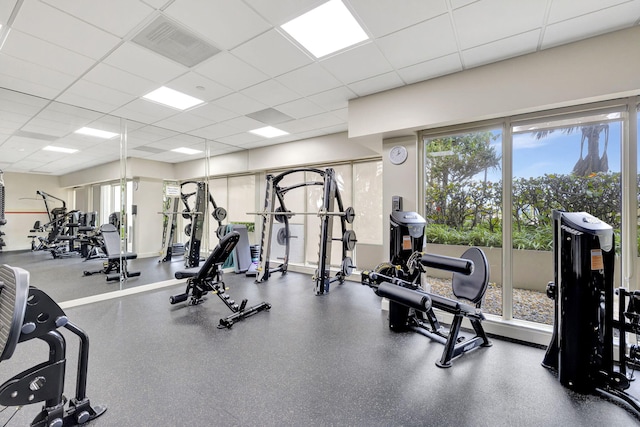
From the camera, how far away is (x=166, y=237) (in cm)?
675

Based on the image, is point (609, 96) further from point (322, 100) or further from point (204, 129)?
point (204, 129)

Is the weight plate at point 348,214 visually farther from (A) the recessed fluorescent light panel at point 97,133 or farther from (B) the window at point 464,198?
(A) the recessed fluorescent light panel at point 97,133

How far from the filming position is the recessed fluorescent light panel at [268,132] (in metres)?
5.43

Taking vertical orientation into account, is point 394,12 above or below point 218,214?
above

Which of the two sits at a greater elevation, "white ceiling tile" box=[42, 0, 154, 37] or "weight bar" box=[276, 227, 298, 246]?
"white ceiling tile" box=[42, 0, 154, 37]

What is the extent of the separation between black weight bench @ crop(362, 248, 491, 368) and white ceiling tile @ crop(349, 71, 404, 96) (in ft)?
7.07

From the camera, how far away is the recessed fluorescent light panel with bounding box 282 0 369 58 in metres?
2.30

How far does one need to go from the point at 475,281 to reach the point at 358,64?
2.53 m

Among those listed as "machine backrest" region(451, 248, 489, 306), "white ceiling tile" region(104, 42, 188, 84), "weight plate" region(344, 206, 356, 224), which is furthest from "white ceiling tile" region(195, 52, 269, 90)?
"machine backrest" region(451, 248, 489, 306)

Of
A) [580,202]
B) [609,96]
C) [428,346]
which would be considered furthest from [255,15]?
[580,202]

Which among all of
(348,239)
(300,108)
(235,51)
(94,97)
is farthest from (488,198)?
(94,97)

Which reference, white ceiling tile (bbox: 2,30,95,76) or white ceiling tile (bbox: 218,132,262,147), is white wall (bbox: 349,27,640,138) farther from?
white ceiling tile (bbox: 2,30,95,76)

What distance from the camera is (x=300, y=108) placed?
4348 millimetres

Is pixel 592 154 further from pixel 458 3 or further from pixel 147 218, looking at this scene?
pixel 147 218
